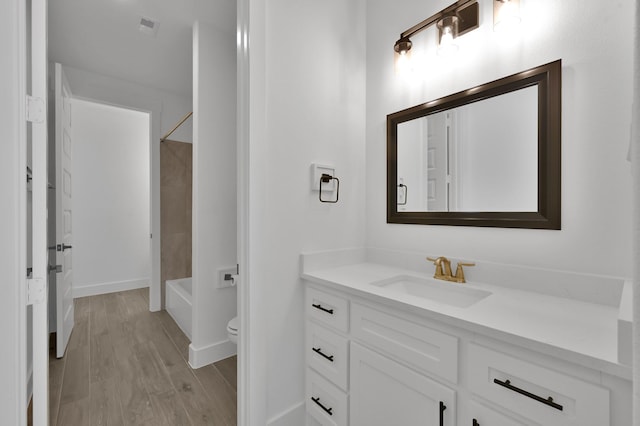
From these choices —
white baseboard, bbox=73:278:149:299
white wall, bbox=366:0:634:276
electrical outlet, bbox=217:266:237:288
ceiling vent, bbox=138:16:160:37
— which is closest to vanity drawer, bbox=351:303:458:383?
white wall, bbox=366:0:634:276

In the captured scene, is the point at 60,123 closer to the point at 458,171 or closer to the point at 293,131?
the point at 293,131

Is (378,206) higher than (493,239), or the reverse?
(378,206)

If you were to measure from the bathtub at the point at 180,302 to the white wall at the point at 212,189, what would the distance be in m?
0.44

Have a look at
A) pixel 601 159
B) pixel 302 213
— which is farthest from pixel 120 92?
pixel 601 159

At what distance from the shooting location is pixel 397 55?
5.36 feet

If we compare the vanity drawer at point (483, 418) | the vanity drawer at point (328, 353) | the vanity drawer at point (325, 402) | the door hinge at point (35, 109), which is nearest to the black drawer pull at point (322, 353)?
the vanity drawer at point (328, 353)

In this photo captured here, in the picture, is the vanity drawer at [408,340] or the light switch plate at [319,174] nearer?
the vanity drawer at [408,340]

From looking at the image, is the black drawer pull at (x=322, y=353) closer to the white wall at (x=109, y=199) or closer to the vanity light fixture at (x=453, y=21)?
the vanity light fixture at (x=453, y=21)

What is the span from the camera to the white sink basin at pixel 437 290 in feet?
4.08

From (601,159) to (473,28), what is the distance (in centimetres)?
81

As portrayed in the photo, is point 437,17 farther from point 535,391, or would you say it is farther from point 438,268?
point 535,391

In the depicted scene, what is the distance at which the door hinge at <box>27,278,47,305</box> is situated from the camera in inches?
38.1

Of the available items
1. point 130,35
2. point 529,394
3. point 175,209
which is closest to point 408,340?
point 529,394
